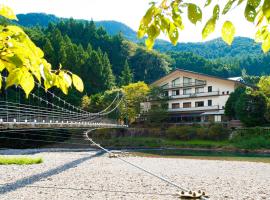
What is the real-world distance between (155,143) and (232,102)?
9.10m

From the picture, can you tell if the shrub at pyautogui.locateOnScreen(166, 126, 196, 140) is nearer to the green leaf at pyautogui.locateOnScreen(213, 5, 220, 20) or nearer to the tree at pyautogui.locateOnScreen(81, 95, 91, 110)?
the tree at pyautogui.locateOnScreen(81, 95, 91, 110)

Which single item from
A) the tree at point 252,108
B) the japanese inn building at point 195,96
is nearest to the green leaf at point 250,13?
the tree at point 252,108

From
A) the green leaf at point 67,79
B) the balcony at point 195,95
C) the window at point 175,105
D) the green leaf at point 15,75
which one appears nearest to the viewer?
the green leaf at point 15,75

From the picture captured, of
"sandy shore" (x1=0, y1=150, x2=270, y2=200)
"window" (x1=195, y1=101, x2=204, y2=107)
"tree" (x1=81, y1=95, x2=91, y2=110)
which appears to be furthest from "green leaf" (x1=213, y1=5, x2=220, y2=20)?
"tree" (x1=81, y1=95, x2=91, y2=110)

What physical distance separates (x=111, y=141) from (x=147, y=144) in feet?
13.4

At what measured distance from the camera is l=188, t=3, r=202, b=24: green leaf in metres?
1.29

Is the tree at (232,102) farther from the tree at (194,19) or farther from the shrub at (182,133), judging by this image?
the tree at (194,19)

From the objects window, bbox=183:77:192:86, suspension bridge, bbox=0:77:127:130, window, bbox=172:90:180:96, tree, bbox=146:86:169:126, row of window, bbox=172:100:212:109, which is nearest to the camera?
suspension bridge, bbox=0:77:127:130

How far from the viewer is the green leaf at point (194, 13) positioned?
129 cm

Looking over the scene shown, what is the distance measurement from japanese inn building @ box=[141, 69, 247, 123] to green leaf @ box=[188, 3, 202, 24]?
125 ft

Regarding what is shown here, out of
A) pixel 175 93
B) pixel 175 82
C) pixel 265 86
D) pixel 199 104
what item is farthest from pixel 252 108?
pixel 175 82

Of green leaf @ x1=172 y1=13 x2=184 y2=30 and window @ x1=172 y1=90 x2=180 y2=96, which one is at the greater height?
window @ x1=172 y1=90 x2=180 y2=96

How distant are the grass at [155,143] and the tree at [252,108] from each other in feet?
10.1

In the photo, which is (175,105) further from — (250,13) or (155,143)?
(250,13)
